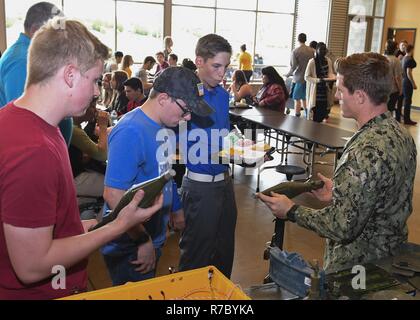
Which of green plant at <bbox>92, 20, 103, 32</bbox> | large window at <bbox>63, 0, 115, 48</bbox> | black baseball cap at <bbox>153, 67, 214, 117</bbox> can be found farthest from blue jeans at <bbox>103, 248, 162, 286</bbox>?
green plant at <bbox>92, 20, 103, 32</bbox>

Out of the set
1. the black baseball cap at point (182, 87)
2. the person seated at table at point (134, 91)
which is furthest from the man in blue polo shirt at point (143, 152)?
the person seated at table at point (134, 91)

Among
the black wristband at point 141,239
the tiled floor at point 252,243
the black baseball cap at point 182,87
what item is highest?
the black baseball cap at point 182,87

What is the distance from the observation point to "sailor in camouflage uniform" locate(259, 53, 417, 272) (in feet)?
5.46

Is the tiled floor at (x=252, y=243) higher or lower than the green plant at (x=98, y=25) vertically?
lower

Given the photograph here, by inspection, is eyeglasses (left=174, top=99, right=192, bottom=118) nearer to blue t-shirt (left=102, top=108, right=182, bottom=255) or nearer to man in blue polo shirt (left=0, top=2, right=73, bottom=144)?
blue t-shirt (left=102, top=108, right=182, bottom=255)

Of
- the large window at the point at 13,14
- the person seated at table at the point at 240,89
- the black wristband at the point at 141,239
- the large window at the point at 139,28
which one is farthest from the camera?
the large window at the point at 139,28

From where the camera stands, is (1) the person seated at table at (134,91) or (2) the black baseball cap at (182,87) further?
(1) the person seated at table at (134,91)

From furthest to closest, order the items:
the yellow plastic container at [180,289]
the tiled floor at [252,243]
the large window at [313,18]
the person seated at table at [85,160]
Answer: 1. the large window at [313,18]
2. the person seated at table at [85,160]
3. the tiled floor at [252,243]
4. the yellow plastic container at [180,289]

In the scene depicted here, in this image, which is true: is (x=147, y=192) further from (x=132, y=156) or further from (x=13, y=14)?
(x=13, y=14)

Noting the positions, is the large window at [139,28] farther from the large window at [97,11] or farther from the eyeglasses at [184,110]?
the eyeglasses at [184,110]

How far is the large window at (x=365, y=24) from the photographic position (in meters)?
13.6
